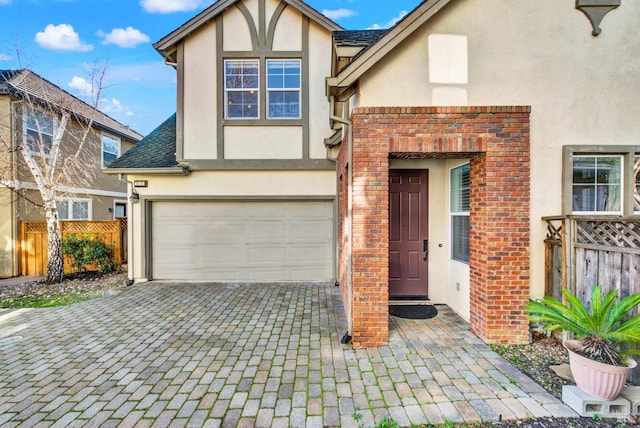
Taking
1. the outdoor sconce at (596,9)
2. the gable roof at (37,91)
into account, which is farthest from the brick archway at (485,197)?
the gable roof at (37,91)

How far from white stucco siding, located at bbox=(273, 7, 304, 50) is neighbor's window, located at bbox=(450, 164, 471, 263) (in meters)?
5.27

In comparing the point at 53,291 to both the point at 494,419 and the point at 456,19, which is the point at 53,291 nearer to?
the point at 494,419

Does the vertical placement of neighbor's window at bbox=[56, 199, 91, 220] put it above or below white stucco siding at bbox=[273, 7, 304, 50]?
below

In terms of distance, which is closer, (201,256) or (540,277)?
(540,277)

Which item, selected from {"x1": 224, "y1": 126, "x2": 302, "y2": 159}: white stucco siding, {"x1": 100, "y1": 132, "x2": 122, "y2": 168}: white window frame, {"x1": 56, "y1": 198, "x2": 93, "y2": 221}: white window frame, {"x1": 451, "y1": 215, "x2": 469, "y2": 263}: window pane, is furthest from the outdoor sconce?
{"x1": 100, "y1": 132, "x2": 122, "y2": 168}: white window frame

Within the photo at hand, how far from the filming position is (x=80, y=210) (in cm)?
1063

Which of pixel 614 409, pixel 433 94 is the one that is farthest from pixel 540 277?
pixel 433 94

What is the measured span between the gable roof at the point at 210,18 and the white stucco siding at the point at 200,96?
21 cm

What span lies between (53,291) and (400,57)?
9060 millimetres

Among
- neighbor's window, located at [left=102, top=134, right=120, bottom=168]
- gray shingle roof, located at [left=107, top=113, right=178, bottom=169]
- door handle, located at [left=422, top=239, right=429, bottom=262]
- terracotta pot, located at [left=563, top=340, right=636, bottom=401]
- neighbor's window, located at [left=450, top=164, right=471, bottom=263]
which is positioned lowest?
terracotta pot, located at [left=563, top=340, right=636, bottom=401]

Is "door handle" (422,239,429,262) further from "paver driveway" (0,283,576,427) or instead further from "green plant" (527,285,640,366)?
"green plant" (527,285,640,366)

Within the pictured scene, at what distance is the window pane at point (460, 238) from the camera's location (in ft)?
15.7

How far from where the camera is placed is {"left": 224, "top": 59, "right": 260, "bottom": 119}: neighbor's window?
7.35 m

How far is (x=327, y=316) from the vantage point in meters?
4.99
